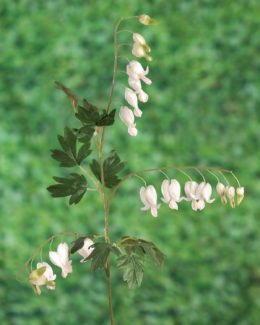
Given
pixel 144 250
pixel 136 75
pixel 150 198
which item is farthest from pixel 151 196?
pixel 136 75

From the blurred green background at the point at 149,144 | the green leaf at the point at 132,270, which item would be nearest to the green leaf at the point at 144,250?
the green leaf at the point at 132,270

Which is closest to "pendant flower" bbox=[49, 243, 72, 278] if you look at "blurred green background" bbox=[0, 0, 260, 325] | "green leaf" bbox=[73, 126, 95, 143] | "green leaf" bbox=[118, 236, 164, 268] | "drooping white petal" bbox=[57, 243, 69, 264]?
"drooping white petal" bbox=[57, 243, 69, 264]

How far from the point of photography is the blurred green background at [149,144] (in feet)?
7.16

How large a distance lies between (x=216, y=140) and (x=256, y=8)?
0.58 metres

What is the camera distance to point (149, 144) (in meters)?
2.21

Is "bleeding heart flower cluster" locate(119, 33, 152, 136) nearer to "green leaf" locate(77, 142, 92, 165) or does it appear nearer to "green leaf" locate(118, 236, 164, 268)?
"green leaf" locate(77, 142, 92, 165)

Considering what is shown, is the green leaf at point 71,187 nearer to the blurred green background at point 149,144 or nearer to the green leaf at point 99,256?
the green leaf at point 99,256

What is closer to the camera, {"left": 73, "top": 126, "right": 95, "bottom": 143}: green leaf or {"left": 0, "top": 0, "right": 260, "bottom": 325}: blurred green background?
{"left": 73, "top": 126, "right": 95, "bottom": 143}: green leaf

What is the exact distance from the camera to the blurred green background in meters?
2.18

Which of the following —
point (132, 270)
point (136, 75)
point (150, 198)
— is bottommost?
point (132, 270)

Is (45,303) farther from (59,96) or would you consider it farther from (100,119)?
(100,119)

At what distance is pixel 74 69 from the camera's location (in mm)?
2223

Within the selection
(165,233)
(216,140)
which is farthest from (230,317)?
(216,140)

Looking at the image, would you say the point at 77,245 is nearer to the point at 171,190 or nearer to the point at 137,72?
the point at 171,190
